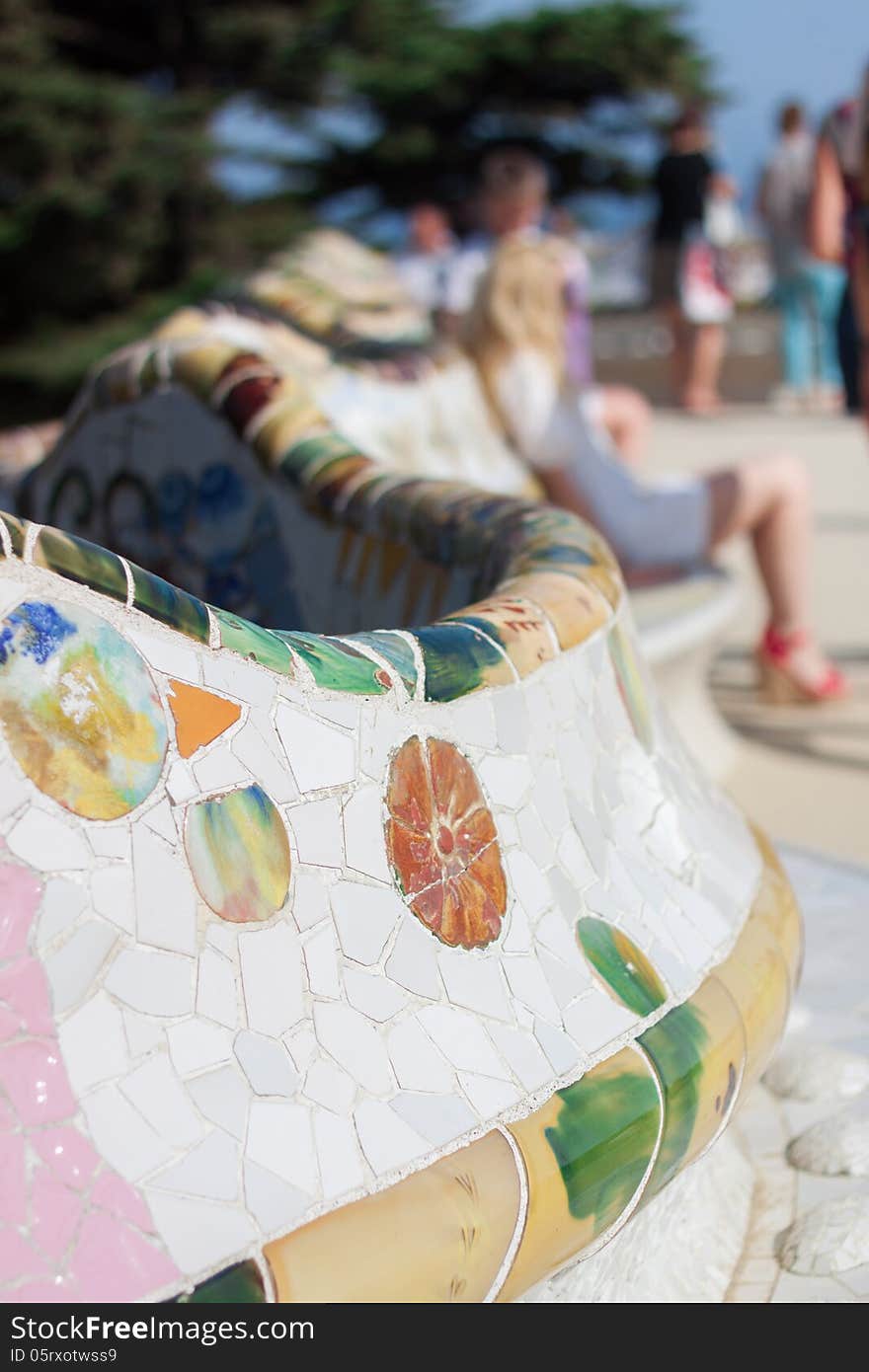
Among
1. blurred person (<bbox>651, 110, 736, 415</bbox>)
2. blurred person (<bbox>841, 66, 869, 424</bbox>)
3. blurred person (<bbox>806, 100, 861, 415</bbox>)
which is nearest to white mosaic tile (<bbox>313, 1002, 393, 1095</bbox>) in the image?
blurred person (<bbox>841, 66, 869, 424</bbox>)

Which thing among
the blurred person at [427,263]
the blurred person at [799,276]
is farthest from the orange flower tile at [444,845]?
the blurred person at [799,276]

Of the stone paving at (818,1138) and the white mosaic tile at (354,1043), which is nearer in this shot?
the white mosaic tile at (354,1043)

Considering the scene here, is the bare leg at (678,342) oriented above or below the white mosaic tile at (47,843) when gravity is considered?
below

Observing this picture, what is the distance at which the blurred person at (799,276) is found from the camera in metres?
10.2

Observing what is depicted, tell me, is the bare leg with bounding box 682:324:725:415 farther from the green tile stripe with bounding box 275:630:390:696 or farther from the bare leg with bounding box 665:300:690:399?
the green tile stripe with bounding box 275:630:390:696

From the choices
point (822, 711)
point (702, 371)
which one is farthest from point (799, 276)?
point (822, 711)

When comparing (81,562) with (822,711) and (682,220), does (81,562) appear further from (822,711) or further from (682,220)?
(682,220)

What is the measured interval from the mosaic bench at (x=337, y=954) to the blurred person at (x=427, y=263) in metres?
8.00

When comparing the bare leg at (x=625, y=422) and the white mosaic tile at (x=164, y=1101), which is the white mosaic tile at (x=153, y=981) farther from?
the bare leg at (x=625, y=422)

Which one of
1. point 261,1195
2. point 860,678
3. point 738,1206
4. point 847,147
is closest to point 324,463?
point 738,1206

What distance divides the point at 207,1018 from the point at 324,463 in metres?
1.09

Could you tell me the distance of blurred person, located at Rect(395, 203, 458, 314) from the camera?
9.61m

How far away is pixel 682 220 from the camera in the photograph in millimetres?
10672
